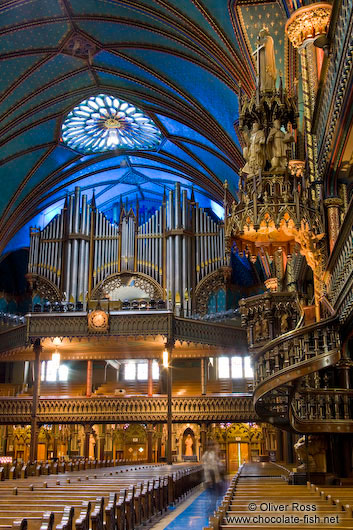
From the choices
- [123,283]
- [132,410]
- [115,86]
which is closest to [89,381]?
[132,410]

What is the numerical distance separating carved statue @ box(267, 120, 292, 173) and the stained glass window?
52.1ft

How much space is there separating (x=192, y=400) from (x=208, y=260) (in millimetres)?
7536

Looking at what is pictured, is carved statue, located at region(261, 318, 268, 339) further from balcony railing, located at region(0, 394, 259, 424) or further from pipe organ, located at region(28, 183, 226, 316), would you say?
pipe organ, located at region(28, 183, 226, 316)

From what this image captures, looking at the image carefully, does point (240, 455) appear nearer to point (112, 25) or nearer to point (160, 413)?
point (160, 413)

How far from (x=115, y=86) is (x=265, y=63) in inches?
546

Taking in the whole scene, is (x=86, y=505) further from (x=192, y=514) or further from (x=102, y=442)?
(x=102, y=442)

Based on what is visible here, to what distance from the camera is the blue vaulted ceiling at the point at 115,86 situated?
1844 centimetres

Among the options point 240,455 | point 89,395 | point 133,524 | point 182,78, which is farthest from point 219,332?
point 133,524

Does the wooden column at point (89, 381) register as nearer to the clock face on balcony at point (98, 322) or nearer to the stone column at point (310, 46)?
the clock face on balcony at point (98, 322)

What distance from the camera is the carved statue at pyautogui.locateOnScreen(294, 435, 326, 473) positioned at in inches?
367

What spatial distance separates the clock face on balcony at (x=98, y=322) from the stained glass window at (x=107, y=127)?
9.37 m

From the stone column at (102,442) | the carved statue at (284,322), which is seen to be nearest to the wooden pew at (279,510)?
the carved statue at (284,322)

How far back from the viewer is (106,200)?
106 ft

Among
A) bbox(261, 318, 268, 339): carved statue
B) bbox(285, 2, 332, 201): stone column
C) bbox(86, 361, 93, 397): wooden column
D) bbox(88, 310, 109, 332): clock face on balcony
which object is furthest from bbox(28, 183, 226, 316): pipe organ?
bbox(285, 2, 332, 201): stone column
